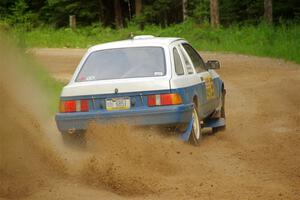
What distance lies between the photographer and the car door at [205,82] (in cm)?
1180

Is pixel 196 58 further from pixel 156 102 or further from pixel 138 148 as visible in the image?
pixel 138 148

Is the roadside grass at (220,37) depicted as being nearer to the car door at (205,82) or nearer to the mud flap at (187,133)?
the car door at (205,82)

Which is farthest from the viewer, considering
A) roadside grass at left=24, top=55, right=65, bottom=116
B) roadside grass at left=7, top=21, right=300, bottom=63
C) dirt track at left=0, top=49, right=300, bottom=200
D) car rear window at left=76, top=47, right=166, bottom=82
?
roadside grass at left=7, top=21, right=300, bottom=63

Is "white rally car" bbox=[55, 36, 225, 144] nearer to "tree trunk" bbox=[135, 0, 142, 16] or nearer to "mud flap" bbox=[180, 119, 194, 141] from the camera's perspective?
"mud flap" bbox=[180, 119, 194, 141]

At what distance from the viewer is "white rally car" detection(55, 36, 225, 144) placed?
33.8ft

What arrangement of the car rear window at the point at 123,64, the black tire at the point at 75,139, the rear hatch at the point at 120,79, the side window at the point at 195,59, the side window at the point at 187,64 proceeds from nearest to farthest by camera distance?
the rear hatch at the point at 120,79 < the black tire at the point at 75,139 < the car rear window at the point at 123,64 < the side window at the point at 187,64 < the side window at the point at 195,59

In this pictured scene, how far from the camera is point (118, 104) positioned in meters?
10.4

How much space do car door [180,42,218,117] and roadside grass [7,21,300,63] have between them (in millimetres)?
13648

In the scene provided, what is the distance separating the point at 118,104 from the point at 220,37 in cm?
2603

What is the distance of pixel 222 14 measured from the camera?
5019 cm

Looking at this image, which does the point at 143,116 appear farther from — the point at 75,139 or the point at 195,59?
the point at 195,59

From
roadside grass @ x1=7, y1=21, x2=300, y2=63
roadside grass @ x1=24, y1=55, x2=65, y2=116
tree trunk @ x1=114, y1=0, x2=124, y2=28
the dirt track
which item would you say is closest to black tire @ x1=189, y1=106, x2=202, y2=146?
the dirt track

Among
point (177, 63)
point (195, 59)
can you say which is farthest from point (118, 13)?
point (177, 63)

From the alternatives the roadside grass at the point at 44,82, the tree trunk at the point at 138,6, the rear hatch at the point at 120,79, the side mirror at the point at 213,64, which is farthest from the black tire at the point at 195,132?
the tree trunk at the point at 138,6
